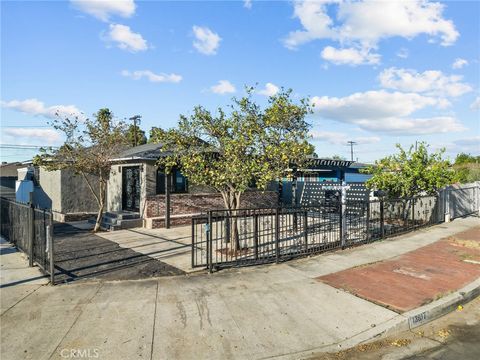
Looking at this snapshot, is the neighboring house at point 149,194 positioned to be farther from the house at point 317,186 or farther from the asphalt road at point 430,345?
the asphalt road at point 430,345

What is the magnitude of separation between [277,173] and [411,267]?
389 cm

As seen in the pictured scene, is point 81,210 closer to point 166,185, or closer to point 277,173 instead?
point 166,185

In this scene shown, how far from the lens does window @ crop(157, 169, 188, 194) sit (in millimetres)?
15164

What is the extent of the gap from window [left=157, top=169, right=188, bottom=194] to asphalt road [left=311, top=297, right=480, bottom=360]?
11.5 m

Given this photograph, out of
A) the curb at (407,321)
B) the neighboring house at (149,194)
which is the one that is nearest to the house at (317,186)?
the neighboring house at (149,194)

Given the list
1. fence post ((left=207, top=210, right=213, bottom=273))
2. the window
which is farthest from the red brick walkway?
the window

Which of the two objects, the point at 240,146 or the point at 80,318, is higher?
the point at 240,146

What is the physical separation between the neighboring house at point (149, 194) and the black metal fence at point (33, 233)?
4.25m

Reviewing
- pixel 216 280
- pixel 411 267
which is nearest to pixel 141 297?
pixel 216 280

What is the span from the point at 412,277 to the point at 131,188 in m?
12.5

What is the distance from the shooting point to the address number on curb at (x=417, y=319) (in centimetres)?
546

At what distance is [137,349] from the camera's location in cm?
455

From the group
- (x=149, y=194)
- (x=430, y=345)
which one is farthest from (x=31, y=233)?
(x=430, y=345)

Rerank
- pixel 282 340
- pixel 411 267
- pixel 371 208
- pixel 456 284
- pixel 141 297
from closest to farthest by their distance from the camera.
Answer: pixel 282 340
pixel 141 297
pixel 456 284
pixel 411 267
pixel 371 208
